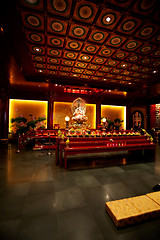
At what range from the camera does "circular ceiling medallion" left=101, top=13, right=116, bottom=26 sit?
273 centimetres

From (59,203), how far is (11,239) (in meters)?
0.80

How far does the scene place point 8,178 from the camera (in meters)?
2.86

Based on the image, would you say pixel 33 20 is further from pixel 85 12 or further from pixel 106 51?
pixel 106 51

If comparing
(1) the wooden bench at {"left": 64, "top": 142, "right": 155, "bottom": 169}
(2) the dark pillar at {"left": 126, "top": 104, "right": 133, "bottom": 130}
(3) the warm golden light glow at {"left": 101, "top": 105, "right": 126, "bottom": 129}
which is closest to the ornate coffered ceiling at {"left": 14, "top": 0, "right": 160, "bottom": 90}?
(1) the wooden bench at {"left": 64, "top": 142, "right": 155, "bottom": 169}

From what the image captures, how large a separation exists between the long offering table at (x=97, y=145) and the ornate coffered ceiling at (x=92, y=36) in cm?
351

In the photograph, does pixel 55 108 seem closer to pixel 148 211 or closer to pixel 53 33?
pixel 53 33

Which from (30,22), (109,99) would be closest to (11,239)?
(30,22)

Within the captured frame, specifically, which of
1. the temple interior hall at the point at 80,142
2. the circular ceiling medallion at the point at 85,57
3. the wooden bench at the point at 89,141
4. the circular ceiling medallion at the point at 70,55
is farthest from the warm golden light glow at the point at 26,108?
the wooden bench at the point at 89,141

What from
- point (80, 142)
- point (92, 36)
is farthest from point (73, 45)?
point (80, 142)

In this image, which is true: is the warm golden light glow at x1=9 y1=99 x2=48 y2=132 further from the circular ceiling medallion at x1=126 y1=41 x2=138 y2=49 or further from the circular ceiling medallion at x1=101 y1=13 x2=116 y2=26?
the circular ceiling medallion at x1=101 y1=13 x2=116 y2=26

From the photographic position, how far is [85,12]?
2.65m

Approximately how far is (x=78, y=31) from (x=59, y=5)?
2.91 ft

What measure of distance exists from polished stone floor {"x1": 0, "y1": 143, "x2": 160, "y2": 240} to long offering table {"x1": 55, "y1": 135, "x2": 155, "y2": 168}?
1.91 ft

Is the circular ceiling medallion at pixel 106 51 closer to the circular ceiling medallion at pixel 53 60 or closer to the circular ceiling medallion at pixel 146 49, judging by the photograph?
the circular ceiling medallion at pixel 146 49
